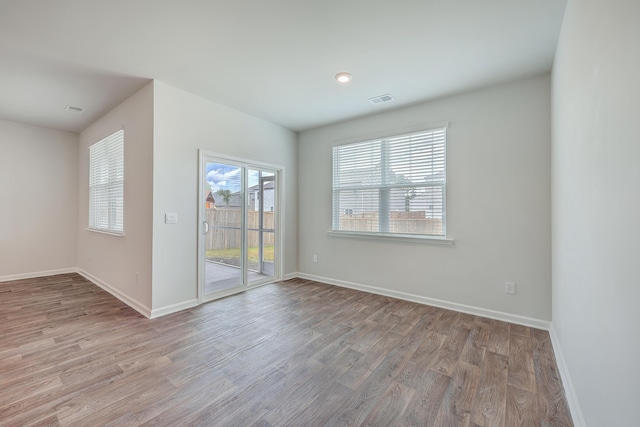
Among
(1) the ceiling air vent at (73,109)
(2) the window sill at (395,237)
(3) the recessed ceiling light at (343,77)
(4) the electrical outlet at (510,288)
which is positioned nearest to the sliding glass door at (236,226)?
(2) the window sill at (395,237)

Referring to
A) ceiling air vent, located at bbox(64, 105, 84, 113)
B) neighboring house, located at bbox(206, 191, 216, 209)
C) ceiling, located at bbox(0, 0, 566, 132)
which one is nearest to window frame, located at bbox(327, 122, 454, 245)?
ceiling, located at bbox(0, 0, 566, 132)

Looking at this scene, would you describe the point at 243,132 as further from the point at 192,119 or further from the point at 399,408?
the point at 399,408

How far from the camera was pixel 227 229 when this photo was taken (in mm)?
4141

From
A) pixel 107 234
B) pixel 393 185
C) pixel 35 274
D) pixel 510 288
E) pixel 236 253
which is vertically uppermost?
pixel 393 185

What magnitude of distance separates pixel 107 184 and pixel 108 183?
0.05 metres

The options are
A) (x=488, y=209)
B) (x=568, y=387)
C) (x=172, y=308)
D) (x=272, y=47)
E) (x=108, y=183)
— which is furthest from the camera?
(x=108, y=183)

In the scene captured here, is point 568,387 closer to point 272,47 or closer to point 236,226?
point 272,47

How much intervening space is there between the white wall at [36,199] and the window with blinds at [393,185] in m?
5.20

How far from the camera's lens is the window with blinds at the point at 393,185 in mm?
A: 3654

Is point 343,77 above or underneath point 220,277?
above

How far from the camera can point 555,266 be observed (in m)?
2.65

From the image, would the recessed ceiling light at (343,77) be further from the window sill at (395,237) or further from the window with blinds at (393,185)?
the window sill at (395,237)

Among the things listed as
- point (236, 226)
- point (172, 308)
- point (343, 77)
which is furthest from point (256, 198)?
point (343, 77)

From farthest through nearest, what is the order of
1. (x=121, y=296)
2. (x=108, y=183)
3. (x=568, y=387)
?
(x=108, y=183)
(x=121, y=296)
(x=568, y=387)
